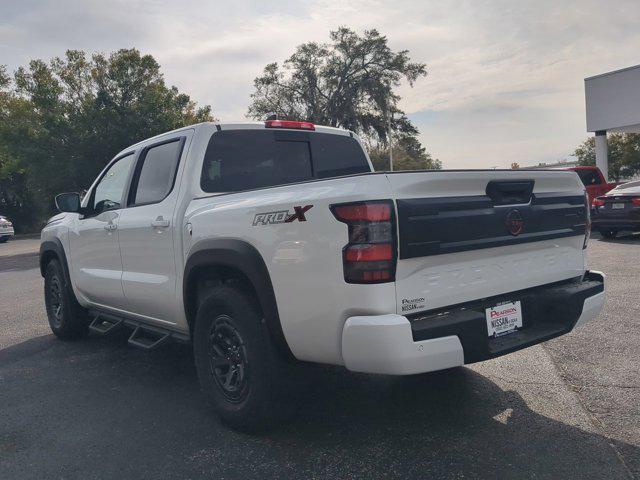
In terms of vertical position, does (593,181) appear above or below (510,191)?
below

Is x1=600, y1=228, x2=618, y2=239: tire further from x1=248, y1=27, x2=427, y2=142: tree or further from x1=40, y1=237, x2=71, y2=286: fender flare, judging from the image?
x1=248, y1=27, x2=427, y2=142: tree

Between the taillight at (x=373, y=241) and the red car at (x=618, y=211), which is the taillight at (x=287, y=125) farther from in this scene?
the red car at (x=618, y=211)

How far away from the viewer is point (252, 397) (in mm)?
3357

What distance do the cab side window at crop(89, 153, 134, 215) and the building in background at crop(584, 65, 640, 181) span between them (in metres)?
23.9

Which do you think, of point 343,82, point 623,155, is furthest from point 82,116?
point 623,155

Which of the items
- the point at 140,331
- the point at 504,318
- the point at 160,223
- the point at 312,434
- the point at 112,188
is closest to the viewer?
the point at 504,318

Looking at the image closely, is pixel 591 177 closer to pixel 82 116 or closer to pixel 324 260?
pixel 324 260

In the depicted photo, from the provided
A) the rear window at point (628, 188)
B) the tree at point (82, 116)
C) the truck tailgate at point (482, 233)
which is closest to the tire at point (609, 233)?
the rear window at point (628, 188)

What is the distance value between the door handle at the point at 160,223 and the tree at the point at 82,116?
924 inches

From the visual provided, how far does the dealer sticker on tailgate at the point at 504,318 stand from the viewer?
3.17m

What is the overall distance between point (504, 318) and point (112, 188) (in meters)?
3.65

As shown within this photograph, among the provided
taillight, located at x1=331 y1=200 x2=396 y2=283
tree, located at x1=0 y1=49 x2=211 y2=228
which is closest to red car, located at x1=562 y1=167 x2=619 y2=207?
taillight, located at x1=331 y1=200 x2=396 y2=283

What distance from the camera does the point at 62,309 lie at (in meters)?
6.09

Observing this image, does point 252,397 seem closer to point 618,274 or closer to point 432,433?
point 432,433
